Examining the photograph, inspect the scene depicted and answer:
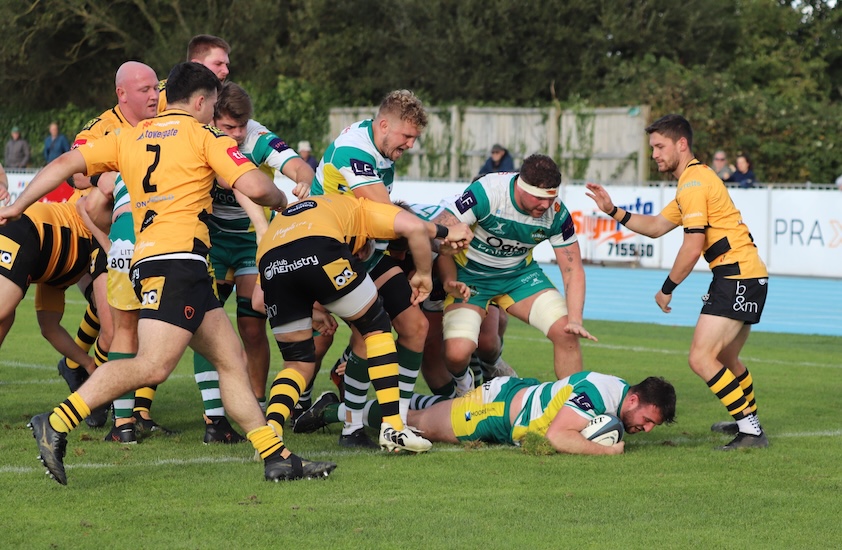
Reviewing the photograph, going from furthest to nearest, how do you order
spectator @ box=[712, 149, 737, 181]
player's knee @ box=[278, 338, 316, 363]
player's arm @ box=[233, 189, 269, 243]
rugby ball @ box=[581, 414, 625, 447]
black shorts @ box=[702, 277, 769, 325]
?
spectator @ box=[712, 149, 737, 181] < black shorts @ box=[702, 277, 769, 325] < player's arm @ box=[233, 189, 269, 243] < rugby ball @ box=[581, 414, 625, 447] < player's knee @ box=[278, 338, 316, 363]

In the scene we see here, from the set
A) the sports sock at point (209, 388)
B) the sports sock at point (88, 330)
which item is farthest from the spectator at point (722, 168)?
the sports sock at point (209, 388)

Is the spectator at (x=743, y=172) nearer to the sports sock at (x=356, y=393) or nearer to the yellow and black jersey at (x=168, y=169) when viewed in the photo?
the sports sock at (x=356, y=393)

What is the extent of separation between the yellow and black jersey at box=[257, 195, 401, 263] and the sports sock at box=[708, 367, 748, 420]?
2.46 m

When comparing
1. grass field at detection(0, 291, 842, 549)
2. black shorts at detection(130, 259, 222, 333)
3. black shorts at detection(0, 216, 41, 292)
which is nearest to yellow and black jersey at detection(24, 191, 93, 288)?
black shorts at detection(0, 216, 41, 292)

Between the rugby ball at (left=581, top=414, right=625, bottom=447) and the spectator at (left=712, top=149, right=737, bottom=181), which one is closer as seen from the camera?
the rugby ball at (left=581, top=414, right=625, bottom=447)

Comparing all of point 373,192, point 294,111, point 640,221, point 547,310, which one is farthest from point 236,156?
point 294,111

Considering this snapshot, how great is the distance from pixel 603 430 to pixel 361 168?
2.26 m

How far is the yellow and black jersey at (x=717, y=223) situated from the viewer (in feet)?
26.8

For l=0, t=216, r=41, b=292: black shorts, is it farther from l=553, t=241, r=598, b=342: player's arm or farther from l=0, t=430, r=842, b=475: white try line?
l=553, t=241, r=598, b=342: player's arm

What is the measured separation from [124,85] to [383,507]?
3.36 m

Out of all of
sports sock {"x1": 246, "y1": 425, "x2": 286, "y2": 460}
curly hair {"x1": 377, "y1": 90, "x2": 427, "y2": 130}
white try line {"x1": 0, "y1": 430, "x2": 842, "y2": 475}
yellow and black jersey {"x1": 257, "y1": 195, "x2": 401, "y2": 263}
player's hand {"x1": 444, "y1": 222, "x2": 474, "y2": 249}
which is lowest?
white try line {"x1": 0, "y1": 430, "x2": 842, "y2": 475}

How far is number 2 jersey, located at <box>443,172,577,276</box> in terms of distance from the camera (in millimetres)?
8578

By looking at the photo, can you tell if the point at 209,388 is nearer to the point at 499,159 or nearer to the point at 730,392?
the point at 730,392

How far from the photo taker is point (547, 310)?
8.74m
